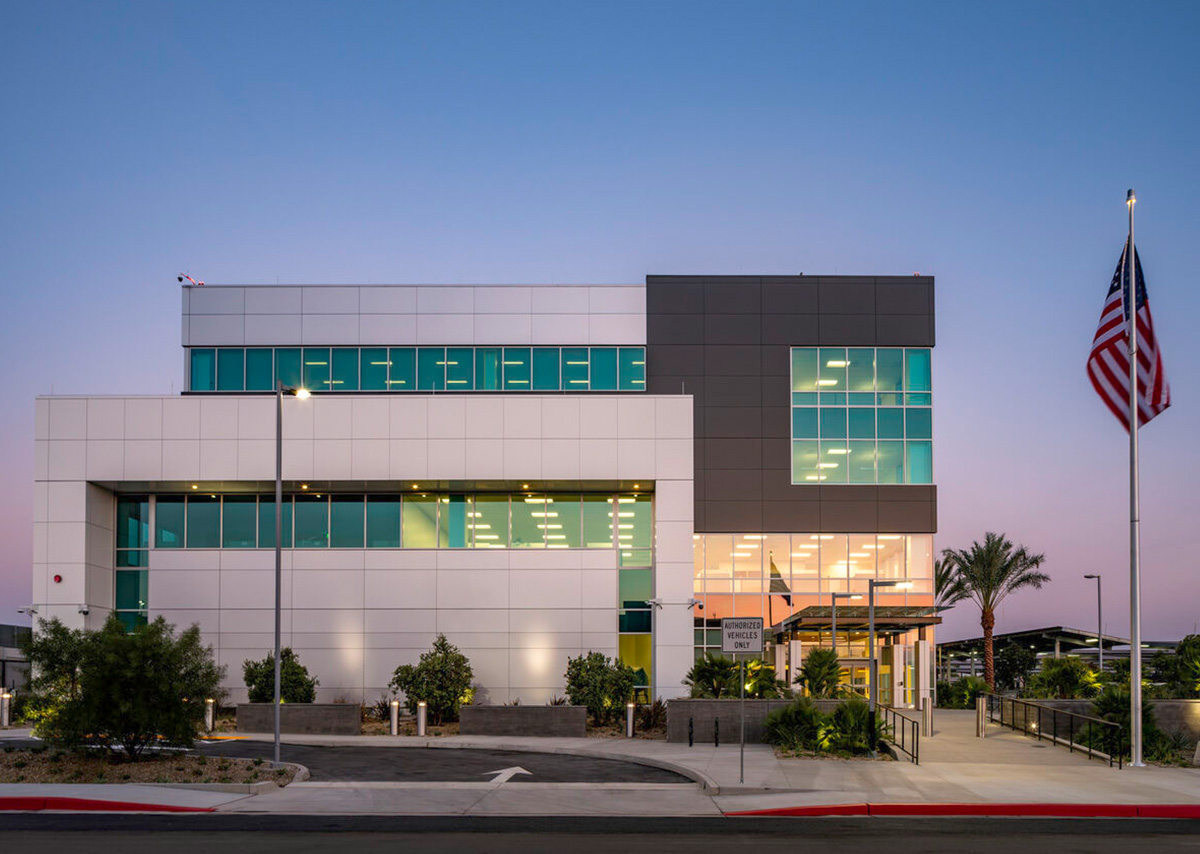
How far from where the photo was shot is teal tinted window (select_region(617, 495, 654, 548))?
40.2m

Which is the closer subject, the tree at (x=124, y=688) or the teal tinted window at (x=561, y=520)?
the tree at (x=124, y=688)

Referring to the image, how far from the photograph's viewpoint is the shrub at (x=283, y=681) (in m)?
35.6

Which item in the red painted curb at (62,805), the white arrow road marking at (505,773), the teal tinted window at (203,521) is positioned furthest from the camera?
the teal tinted window at (203,521)

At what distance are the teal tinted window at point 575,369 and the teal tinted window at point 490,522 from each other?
5.85 metres

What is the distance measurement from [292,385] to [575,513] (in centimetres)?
1251

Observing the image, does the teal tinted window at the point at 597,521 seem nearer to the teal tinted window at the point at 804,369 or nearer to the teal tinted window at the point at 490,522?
the teal tinted window at the point at 490,522

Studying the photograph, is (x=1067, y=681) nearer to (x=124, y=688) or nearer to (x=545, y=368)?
(x=545, y=368)

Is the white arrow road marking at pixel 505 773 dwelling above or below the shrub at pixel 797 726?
below

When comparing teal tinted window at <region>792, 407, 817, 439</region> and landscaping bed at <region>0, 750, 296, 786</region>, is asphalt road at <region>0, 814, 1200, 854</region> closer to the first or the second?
landscaping bed at <region>0, 750, 296, 786</region>

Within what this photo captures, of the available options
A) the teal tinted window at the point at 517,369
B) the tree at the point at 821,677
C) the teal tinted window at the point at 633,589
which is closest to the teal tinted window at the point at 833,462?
the teal tinted window at the point at 633,589

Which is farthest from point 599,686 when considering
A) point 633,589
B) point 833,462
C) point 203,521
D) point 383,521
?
point 203,521

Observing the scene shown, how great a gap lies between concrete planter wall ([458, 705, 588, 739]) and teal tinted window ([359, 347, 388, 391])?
15270 millimetres

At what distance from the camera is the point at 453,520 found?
40281 mm

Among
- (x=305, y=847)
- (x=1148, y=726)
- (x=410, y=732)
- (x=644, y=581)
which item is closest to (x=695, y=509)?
(x=644, y=581)
